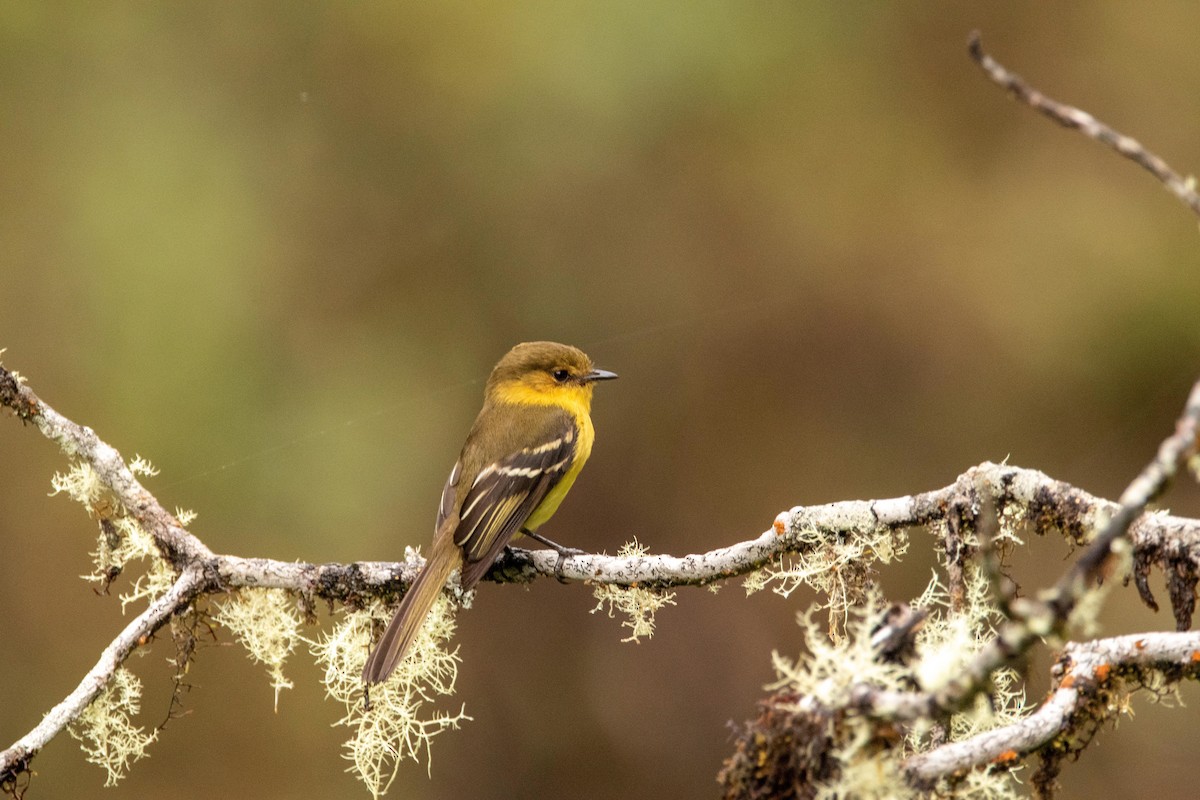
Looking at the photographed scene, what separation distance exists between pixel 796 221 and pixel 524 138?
2.28 metres

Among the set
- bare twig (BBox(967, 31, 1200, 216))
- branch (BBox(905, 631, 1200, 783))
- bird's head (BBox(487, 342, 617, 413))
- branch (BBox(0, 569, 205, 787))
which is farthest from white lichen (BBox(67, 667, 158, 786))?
bare twig (BBox(967, 31, 1200, 216))

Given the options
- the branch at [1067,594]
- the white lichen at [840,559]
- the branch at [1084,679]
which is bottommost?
the branch at [1067,594]

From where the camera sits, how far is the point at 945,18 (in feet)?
32.5

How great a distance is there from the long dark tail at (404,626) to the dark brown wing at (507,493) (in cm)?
20

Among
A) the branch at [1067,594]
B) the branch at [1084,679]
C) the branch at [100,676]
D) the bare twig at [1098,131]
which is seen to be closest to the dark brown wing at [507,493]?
the branch at [100,676]

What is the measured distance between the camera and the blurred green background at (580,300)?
28.3ft

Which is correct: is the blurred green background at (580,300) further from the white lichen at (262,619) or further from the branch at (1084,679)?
the branch at (1084,679)

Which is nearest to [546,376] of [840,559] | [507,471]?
[507,471]

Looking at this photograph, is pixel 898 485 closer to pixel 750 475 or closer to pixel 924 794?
pixel 750 475

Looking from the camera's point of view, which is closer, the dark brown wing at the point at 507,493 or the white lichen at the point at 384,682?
the white lichen at the point at 384,682

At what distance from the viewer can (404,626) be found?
13.9ft

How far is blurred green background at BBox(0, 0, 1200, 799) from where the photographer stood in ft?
28.3

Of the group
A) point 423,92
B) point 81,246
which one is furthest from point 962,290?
point 81,246

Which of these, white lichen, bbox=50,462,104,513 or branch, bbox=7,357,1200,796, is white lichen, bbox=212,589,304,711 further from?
white lichen, bbox=50,462,104,513
